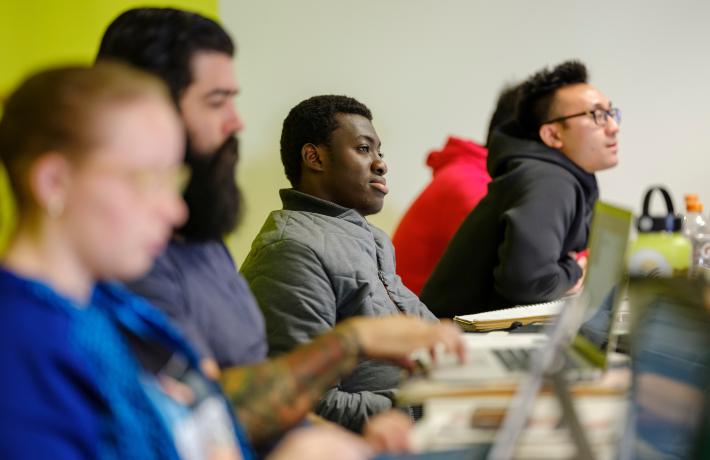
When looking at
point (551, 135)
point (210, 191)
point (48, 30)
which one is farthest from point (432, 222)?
point (210, 191)

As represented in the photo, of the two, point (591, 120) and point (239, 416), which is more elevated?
point (591, 120)

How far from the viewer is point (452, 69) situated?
11.6 ft

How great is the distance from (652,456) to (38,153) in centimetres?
70

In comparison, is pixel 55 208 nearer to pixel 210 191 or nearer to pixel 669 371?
pixel 210 191

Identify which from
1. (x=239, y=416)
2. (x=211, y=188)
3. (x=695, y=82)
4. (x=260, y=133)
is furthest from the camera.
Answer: (x=695, y=82)

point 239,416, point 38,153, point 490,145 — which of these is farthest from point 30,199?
point 490,145

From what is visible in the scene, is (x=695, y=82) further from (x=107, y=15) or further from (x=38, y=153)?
(x=38, y=153)

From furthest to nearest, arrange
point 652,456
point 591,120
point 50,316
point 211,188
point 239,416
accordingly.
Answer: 1. point 591,120
2. point 211,188
3. point 239,416
4. point 652,456
5. point 50,316

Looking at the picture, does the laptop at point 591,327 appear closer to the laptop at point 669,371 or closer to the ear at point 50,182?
the laptop at point 669,371

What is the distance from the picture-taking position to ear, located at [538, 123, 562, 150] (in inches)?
106

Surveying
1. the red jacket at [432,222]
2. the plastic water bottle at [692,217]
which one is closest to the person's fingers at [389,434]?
the plastic water bottle at [692,217]

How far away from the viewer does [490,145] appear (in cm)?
271

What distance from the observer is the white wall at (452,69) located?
335cm

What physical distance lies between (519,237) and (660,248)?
48 cm
